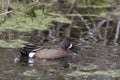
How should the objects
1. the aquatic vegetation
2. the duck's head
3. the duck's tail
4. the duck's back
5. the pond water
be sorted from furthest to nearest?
the duck's head
the duck's back
the duck's tail
the aquatic vegetation
the pond water

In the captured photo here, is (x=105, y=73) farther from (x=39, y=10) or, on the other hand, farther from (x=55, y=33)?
(x=39, y=10)

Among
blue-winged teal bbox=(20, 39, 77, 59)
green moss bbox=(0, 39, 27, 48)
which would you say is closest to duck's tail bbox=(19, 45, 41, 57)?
blue-winged teal bbox=(20, 39, 77, 59)

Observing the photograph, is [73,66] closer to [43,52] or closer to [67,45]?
[43,52]

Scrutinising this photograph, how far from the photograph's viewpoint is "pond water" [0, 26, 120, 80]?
6.96 meters

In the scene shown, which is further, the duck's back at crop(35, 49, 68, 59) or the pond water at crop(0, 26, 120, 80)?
the duck's back at crop(35, 49, 68, 59)

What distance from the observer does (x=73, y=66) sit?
757 cm

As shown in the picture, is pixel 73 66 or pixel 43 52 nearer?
pixel 73 66

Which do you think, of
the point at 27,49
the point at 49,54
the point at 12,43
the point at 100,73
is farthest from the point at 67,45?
the point at 100,73

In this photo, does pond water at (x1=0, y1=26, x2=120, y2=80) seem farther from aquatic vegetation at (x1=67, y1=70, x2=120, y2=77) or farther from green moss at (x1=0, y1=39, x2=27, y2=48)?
green moss at (x1=0, y1=39, x2=27, y2=48)

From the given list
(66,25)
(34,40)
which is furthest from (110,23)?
(34,40)

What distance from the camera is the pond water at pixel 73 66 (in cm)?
696

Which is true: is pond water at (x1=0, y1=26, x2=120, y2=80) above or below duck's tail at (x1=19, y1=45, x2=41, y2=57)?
below

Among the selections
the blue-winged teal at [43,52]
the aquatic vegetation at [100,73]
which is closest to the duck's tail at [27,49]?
the blue-winged teal at [43,52]

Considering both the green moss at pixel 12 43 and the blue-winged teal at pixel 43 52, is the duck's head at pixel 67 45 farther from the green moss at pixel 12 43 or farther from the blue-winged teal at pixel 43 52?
the green moss at pixel 12 43
